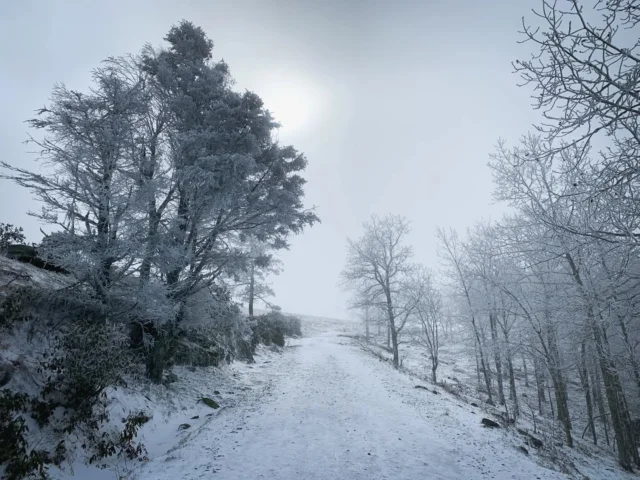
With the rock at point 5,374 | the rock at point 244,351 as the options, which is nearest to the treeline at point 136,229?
the rock at point 5,374

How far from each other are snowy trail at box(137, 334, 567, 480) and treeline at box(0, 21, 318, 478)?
6.54 feet

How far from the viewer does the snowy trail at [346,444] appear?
434cm

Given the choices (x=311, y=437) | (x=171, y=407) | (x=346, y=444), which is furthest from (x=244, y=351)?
(x=346, y=444)

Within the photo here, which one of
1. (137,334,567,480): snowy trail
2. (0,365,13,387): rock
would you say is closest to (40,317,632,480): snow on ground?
(137,334,567,480): snowy trail

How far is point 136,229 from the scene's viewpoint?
6469mm

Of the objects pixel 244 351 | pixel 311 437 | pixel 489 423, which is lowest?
pixel 489 423

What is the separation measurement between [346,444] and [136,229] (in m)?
6.85

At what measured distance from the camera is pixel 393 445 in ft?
17.5

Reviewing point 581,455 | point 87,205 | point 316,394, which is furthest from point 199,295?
point 581,455

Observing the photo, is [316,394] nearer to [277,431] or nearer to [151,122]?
[277,431]

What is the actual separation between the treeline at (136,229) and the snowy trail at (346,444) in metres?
1.99

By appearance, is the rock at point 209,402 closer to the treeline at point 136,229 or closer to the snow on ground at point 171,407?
the snow on ground at point 171,407

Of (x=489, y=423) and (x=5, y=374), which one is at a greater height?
(x=5, y=374)

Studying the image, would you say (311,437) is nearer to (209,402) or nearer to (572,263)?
(209,402)
